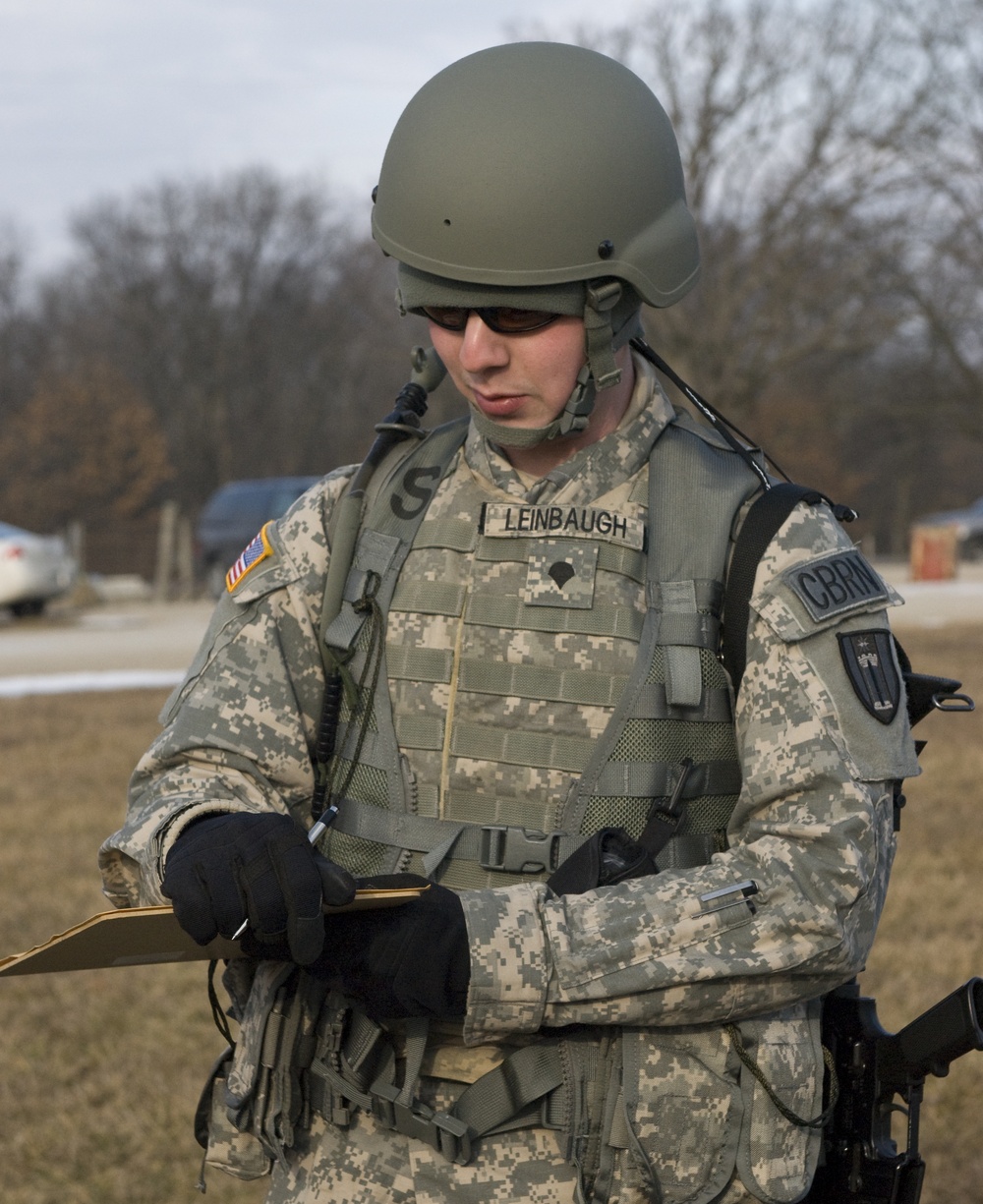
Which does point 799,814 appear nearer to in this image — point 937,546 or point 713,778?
point 713,778

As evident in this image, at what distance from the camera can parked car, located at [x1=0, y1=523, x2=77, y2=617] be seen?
17.5m

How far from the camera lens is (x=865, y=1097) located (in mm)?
2043

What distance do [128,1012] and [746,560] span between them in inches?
146

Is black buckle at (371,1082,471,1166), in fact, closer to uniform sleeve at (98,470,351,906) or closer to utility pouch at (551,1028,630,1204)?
utility pouch at (551,1028,630,1204)

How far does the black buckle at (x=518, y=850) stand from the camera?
Result: 6.46 ft

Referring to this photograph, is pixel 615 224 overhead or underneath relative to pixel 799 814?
overhead

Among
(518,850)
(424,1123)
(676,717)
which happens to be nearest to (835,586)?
(676,717)

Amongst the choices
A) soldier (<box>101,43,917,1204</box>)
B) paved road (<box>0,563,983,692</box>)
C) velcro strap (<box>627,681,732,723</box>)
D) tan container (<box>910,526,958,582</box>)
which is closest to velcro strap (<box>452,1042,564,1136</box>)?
soldier (<box>101,43,917,1204</box>)

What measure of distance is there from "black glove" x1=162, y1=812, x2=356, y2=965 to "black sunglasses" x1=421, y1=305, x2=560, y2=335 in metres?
0.71

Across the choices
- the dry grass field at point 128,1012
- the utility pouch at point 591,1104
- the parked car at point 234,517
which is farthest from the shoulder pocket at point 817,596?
the parked car at point 234,517

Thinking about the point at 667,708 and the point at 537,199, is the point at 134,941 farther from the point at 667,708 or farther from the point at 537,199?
the point at 537,199

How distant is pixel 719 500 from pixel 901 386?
2407 cm

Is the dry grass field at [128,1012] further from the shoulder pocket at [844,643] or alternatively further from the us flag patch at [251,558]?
the shoulder pocket at [844,643]

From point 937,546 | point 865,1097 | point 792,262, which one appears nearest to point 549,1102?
point 865,1097
